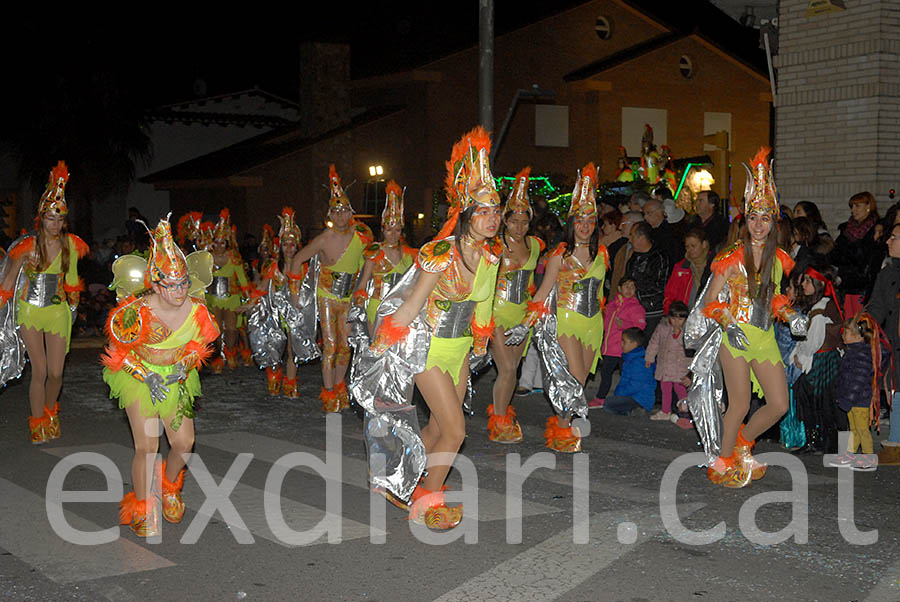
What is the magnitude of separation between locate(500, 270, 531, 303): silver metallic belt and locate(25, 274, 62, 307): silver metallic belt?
376cm

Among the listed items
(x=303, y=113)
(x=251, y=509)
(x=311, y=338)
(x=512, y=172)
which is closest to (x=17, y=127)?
(x=303, y=113)

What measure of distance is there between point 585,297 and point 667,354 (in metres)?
1.90

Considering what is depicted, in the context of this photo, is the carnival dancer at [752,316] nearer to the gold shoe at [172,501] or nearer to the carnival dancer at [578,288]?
the carnival dancer at [578,288]

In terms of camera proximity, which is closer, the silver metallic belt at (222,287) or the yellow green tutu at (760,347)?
the yellow green tutu at (760,347)

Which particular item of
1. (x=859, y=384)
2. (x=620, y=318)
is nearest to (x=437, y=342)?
(x=859, y=384)

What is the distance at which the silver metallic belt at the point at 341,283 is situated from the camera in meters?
10.7

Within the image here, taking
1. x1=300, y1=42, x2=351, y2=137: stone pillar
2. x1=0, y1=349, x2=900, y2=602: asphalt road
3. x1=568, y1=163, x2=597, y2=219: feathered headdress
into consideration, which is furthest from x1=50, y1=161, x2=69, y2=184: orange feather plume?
x1=300, y1=42, x2=351, y2=137: stone pillar

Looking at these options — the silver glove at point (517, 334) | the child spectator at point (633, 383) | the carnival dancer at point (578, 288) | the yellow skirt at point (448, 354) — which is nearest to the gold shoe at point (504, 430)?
the carnival dancer at point (578, 288)

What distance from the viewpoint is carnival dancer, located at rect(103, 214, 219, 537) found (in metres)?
6.14

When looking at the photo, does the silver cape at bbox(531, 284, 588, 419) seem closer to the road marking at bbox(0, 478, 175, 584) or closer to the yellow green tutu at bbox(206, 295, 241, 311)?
the road marking at bbox(0, 478, 175, 584)

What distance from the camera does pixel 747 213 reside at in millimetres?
7203

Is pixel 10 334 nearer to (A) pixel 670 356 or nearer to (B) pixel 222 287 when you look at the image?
(B) pixel 222 287

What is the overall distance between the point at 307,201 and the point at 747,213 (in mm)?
23249

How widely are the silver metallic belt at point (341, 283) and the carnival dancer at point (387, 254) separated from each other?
402mm
